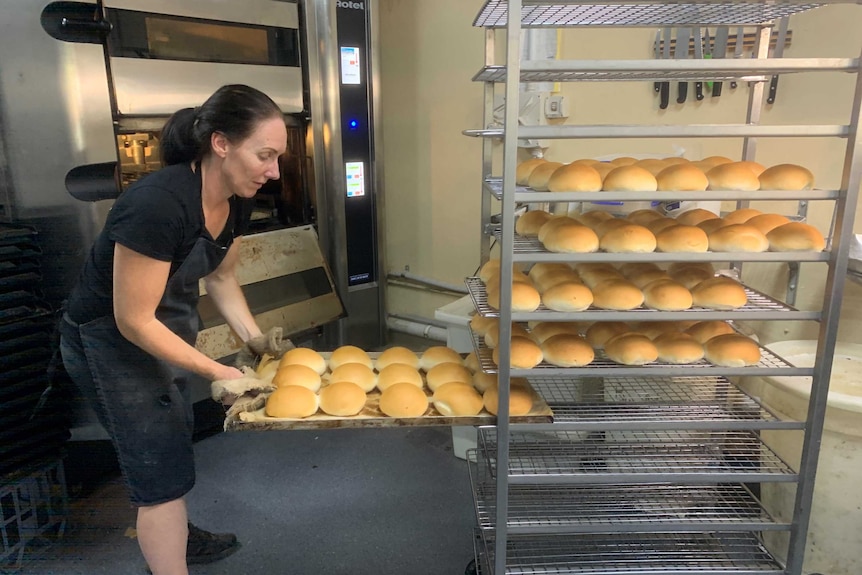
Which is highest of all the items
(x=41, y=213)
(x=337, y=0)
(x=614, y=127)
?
(x=337, y=0)

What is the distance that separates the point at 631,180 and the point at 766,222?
15.2 inches

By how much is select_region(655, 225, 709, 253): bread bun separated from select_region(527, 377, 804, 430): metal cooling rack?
1.34ft

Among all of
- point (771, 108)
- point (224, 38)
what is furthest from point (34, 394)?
point (771, 108)

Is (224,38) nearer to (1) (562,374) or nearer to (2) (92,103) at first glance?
(2) (92,103)

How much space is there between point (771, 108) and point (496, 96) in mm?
1149

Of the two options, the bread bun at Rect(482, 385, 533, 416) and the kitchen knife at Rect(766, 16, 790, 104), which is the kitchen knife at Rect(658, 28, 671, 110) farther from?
the bread bun at Rect(482, 385, 533, 416)

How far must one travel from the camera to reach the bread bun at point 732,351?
4.69ft

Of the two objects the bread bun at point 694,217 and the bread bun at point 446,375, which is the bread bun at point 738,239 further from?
the bread bun at point 446,375

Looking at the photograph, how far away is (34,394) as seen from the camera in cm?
194

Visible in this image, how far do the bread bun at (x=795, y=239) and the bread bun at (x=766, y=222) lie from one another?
0.11 feet

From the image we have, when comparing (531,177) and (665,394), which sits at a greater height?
(531,177)

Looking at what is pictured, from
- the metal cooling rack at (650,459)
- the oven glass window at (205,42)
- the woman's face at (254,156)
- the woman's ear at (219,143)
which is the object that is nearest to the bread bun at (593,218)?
the metal cooling rack at (650,459)

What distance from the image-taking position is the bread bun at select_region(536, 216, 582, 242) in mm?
1483

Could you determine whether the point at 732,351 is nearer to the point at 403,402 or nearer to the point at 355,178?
the point at 403,402
